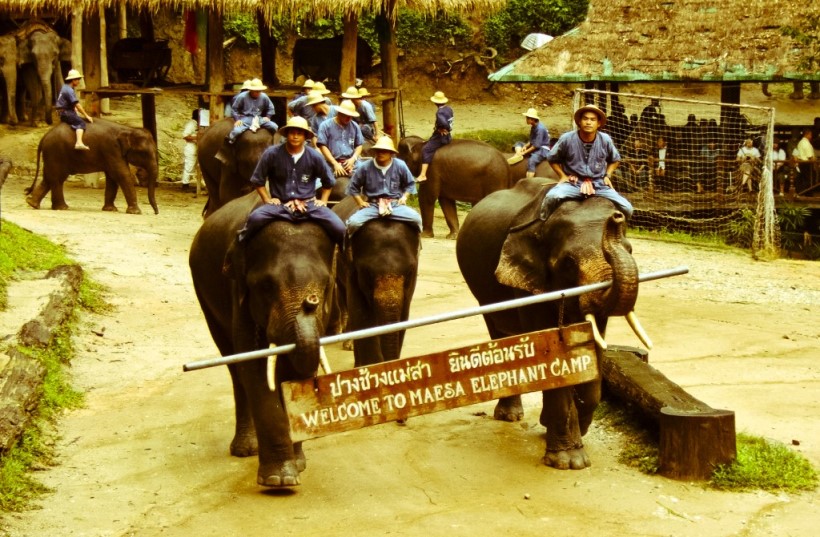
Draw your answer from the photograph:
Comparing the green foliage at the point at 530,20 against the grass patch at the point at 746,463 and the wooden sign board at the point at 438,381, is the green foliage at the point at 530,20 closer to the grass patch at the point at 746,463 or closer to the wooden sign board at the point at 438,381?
the grass patch at the point at 746,463

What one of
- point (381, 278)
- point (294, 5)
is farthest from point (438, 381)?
point (294, 5)

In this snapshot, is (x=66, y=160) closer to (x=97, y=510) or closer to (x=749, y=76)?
(x=749, y=76)

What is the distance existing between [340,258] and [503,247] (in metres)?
2.03

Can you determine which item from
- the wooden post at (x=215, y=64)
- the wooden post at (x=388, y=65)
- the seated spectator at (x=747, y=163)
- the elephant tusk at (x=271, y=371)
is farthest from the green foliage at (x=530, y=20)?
the elephant tusk at (x=271, y=371)

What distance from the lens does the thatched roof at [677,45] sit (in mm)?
22031

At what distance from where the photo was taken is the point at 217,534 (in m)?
7.54

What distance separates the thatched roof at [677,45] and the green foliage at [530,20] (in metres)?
9.84

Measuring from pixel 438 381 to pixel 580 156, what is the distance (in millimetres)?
2424

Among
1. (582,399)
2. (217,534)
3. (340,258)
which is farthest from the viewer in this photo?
(340,258)

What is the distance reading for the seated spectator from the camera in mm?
21281

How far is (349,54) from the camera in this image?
22.0 m

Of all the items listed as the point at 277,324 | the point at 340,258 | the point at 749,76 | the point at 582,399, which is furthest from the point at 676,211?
the point at 277,324

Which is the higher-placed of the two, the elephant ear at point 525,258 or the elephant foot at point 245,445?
the elephant ear at point 525,258

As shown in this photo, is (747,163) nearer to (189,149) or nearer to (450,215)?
(450,215)
